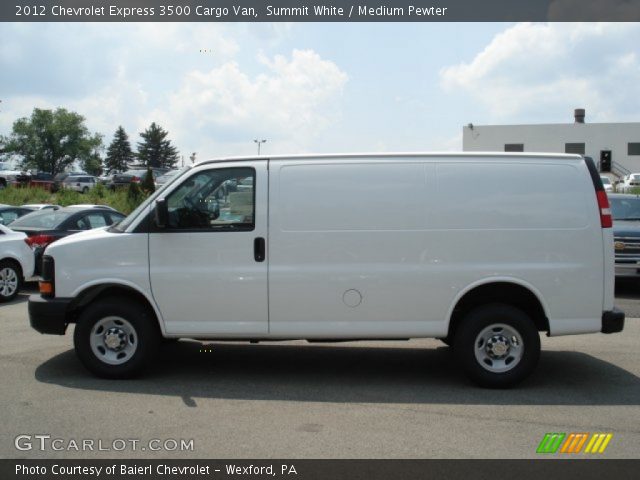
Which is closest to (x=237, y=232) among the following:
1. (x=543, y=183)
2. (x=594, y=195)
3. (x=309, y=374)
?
(x=309, y=374)

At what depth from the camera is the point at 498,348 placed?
6.41 metres

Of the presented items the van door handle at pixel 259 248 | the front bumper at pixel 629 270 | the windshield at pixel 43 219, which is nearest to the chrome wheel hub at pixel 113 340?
the van door handle at pixel 259 248

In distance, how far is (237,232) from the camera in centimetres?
644

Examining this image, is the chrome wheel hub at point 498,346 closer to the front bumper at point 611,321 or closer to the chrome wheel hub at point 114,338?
the front bumper at point 611,321

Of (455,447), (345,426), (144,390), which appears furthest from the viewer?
(144,390)

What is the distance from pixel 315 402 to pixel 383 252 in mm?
1563

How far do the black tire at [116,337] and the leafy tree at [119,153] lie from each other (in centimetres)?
11165

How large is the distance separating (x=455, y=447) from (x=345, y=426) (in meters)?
0.93

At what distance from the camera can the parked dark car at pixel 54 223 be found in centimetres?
1275

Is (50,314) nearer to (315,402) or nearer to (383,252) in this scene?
(315,402)

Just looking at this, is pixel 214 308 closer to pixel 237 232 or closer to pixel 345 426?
pixel 237 232

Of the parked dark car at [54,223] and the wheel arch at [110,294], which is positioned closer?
the wheel arch at [110,294]
